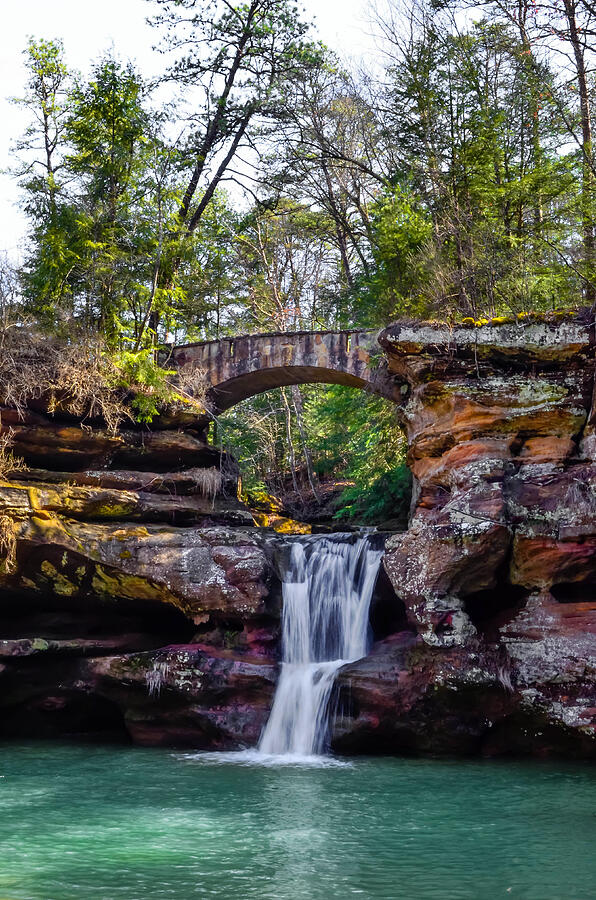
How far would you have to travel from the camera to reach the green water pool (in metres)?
6.39

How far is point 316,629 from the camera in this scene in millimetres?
13398

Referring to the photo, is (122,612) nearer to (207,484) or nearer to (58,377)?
(207,484)

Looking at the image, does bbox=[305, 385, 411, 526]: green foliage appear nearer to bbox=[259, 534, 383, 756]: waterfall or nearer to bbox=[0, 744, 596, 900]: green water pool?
bbox=[259, 534, 383, 756]: waterfall

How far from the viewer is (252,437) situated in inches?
1112

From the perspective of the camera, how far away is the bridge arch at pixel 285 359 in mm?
17953

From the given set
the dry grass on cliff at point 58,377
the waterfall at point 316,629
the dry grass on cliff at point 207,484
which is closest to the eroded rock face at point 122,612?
the waterfall at point 316,629

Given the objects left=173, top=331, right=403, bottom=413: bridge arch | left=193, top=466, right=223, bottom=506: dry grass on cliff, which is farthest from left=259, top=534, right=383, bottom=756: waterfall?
left=173, top=331, right=403, bottom=413: bridge arch

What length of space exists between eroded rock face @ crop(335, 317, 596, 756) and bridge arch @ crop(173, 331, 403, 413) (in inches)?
173

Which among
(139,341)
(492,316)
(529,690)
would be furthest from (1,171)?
(529,690)

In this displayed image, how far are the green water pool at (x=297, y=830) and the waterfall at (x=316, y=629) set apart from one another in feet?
3.19

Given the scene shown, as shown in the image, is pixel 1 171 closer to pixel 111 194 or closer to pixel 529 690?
pixel 111 194

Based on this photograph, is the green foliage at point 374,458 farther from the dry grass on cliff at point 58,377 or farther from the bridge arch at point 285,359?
the dry grass on cliff at point 58,377

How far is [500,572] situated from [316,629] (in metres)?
3.07

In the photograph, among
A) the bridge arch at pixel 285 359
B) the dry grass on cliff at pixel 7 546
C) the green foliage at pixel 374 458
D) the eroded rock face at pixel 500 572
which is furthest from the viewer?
the green foliage at pixel 374 458
